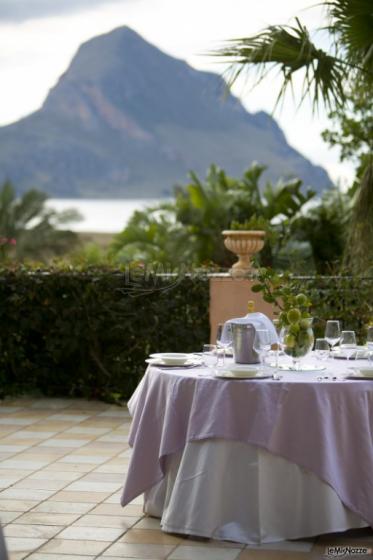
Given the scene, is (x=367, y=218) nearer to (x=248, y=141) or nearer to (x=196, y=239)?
(x=196, y=239)

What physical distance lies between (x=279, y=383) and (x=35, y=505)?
163 centimetres

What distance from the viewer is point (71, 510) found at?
16.9 feet

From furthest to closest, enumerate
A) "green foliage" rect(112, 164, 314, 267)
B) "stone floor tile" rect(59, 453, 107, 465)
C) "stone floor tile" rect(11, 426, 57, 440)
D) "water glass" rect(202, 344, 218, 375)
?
"green foliage" rect(112, 164, 314, 267) → "stone floor tile" rect(11, 426, 57, 440) → "stone floor tile" rect(59, 453, 107, 465) → "water glass" rect(202, 344, 218, 375)

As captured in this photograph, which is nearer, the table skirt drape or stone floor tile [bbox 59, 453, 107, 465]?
the table skirt drape

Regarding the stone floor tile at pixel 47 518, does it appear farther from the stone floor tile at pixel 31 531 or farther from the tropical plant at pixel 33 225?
the tropical plant at pixel 33 225

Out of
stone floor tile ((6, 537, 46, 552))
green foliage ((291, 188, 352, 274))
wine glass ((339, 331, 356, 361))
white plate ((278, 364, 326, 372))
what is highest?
green foliage ((291, 188, 352, 274))

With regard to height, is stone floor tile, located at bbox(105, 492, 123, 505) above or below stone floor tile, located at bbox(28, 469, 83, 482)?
below

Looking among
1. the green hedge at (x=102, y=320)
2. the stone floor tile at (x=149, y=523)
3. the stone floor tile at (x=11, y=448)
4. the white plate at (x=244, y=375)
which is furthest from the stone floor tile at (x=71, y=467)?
the green hedge at (x=102, y=320)

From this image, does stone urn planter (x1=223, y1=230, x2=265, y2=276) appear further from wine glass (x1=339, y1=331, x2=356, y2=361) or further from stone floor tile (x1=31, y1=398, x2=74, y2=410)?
wine glass (x1=339, y1=331, x2=356, y2=361)

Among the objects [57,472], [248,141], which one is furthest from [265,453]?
[248,141]

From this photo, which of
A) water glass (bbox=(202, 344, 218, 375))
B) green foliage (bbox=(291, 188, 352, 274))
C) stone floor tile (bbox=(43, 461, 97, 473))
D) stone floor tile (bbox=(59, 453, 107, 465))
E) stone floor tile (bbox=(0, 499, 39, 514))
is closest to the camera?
water glass (bbox=(202, 344, 218, 375))

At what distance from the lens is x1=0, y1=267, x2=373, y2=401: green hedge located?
8.16 meters

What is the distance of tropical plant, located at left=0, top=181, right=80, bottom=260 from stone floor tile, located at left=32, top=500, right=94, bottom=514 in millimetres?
13830
